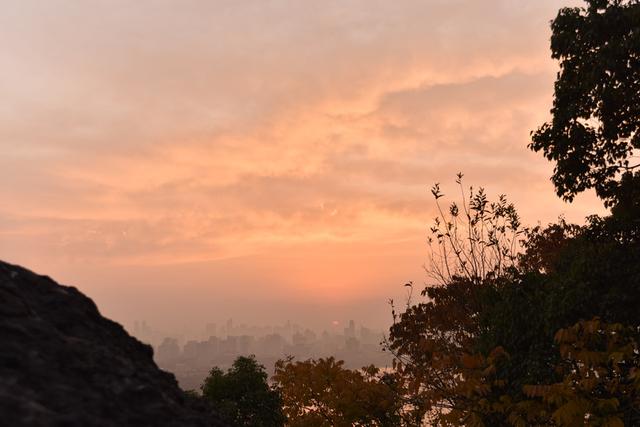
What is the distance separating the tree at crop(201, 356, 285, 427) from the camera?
27.3 meters

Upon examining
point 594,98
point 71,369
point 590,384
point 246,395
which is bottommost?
point 246,395

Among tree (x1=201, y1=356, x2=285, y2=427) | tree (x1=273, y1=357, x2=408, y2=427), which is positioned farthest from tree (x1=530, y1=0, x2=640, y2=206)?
tree (x1=201, y1=356, x2=285, y2=427)

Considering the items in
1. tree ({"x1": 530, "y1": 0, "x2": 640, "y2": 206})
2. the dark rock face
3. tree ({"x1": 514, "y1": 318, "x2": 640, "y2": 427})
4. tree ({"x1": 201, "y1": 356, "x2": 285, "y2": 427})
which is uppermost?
tree ({"x1": 530, "y1": 0, "x2": 640, "y2": 206})

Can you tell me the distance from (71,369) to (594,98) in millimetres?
11622

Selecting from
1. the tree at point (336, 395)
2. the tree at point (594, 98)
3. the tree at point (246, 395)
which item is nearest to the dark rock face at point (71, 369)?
the tree at point (594, 98)

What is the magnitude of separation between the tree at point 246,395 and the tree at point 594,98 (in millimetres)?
19925

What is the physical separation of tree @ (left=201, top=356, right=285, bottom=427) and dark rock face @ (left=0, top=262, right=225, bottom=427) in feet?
79.4

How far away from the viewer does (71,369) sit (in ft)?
11.0

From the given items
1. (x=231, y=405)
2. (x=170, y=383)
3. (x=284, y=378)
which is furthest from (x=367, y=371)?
(x=170, y=383)

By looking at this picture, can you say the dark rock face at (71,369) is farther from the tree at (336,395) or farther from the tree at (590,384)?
the tree at (336,395)

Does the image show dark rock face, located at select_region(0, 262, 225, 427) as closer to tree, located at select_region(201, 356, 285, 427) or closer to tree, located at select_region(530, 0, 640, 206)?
tree, located at select_region(530, 0, 640, 206)

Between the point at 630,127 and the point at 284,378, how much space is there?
62.6ft

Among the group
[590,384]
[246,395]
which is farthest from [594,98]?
[246,395]

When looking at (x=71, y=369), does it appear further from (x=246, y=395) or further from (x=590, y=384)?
(x=246, y=395)
